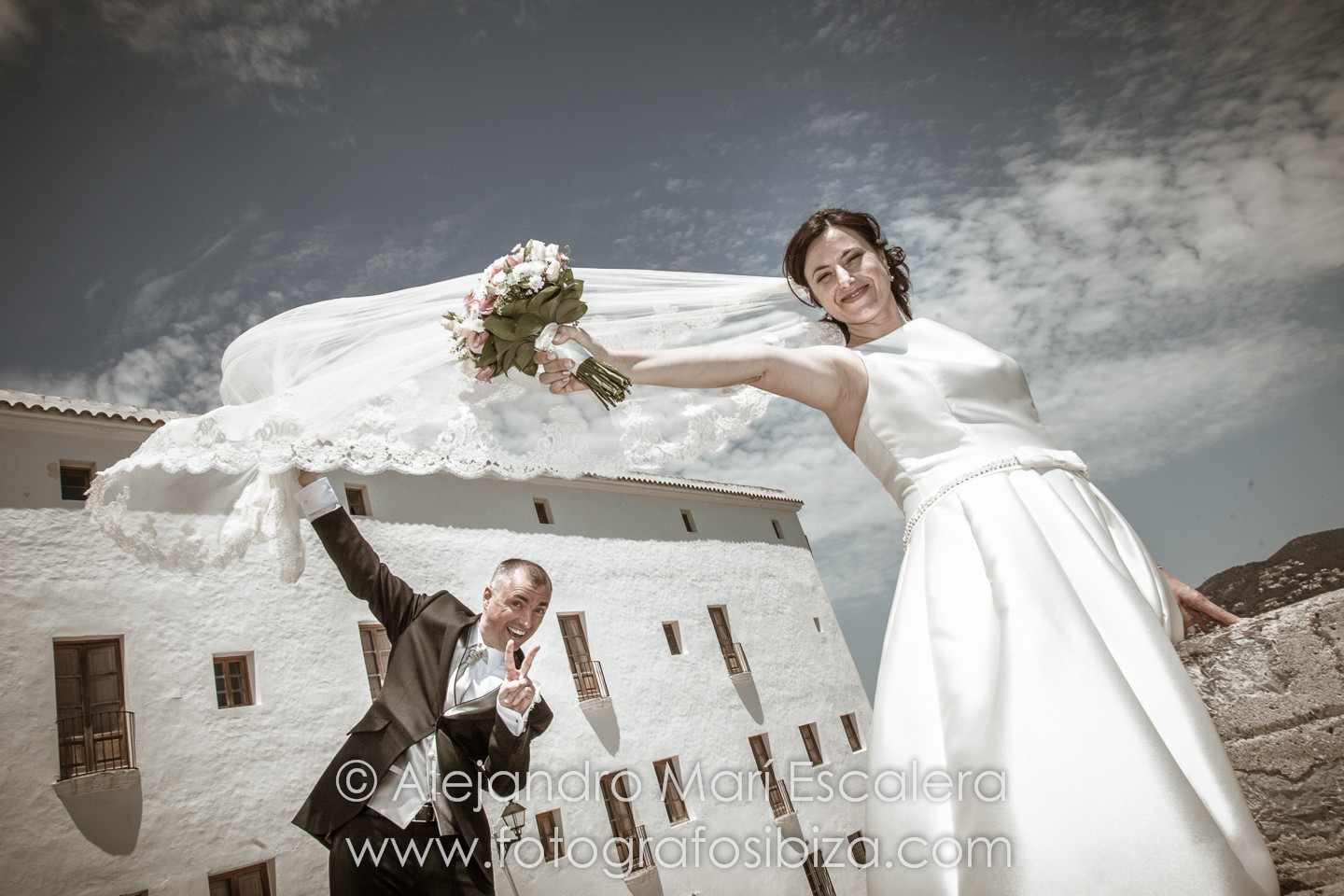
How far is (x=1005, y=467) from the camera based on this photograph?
1759 millimetres

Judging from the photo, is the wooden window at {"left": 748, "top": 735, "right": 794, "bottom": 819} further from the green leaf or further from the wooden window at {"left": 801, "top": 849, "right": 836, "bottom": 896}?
the green leaf

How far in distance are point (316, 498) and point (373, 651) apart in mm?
8601

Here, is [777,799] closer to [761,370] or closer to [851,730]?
[851,730]

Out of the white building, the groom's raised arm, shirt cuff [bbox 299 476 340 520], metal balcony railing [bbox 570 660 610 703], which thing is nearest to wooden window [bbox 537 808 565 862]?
the white building

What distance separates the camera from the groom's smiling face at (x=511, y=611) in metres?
3.40

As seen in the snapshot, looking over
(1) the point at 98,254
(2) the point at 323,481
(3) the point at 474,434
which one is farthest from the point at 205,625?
(3) the point at 474,434

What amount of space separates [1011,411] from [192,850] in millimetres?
10129

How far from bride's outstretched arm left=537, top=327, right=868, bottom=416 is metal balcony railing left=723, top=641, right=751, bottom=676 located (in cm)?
1481

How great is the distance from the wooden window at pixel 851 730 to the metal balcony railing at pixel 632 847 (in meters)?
7.39

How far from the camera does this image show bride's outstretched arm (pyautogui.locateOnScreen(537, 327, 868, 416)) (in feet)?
5.85

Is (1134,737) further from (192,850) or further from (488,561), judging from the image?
(488,561)

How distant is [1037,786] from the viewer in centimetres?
125

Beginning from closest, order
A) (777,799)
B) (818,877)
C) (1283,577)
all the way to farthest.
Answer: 1. (1283,577)
2. (818,877)
3. (777,799)

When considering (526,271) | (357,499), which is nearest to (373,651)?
(357,499)
